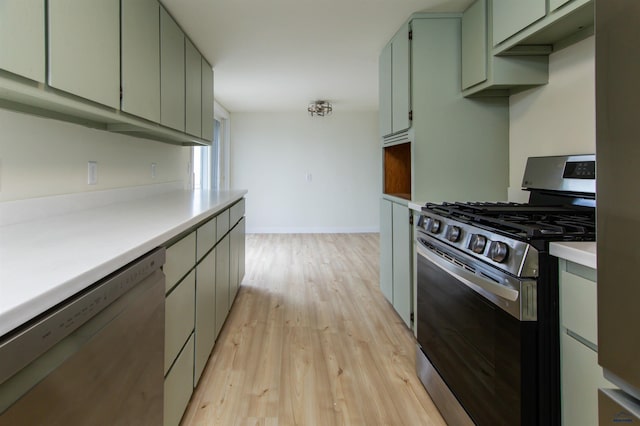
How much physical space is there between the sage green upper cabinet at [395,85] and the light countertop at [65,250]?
158 centimetres

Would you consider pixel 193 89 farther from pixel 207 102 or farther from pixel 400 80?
pixel 400 80

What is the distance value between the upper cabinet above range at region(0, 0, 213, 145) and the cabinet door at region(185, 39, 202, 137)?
2.9 inches

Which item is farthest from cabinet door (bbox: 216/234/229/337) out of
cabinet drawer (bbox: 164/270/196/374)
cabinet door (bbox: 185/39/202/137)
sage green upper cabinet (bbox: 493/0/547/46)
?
sage green upper cabinet (bbox: 493/0/547/46)

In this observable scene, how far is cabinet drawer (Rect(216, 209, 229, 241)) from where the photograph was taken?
2.14 m

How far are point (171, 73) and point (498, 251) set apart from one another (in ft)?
7.31

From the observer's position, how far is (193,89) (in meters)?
2.81

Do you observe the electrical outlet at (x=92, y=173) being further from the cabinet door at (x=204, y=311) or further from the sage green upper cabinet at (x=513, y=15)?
the sage green upper cabinet at (x=513, y=15)

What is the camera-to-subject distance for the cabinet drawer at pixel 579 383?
0.86m

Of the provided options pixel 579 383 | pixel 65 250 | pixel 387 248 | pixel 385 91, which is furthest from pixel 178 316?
pixel 385 91

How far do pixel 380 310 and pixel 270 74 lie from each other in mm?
2847

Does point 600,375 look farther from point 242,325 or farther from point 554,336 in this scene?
point 242,325

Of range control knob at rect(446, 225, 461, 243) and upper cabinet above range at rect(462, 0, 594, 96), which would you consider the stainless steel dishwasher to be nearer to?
range control knob at rect(446, 225, 461, 243)

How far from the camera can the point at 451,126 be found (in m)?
2.27

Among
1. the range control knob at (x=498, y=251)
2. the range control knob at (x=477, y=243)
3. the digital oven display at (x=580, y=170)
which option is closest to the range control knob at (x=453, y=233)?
the range control knob at (x=477, y=243)
